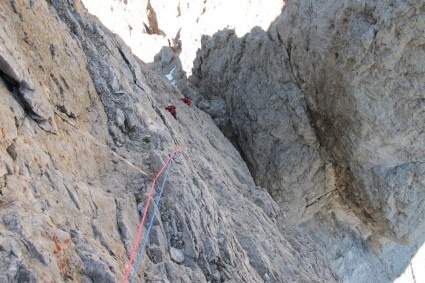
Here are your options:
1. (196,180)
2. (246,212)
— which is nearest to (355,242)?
(246,212)

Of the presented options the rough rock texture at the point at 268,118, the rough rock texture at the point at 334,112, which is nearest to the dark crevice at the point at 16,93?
the rough rock texture at the point at 334,112

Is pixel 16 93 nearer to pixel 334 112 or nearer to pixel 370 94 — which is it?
pixel 370 94

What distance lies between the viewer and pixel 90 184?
22.1ft

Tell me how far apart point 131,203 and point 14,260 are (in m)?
2.94

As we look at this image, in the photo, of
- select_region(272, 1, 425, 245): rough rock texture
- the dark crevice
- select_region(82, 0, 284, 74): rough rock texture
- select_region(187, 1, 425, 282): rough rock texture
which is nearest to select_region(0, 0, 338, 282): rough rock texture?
the dark crevice

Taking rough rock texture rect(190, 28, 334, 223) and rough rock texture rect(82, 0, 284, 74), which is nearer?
rough rock texture rect(190, 28, 334, 223)

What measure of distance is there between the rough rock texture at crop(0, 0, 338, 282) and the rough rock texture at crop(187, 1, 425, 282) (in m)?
7.29

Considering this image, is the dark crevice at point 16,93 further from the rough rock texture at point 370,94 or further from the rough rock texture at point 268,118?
the rough rock texture at point 268,118

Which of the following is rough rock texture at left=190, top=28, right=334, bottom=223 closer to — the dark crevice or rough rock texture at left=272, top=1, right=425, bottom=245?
rough rock texture at left=272, top=1, right=425, bottom=245

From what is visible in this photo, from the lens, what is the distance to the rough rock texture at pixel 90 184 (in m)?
4.77

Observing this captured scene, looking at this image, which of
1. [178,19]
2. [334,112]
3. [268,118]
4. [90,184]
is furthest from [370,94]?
[178,19]

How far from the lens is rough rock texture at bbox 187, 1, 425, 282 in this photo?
14602 mm

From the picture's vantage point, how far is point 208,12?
75.9 ft

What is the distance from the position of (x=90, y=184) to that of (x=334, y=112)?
13.0 m
